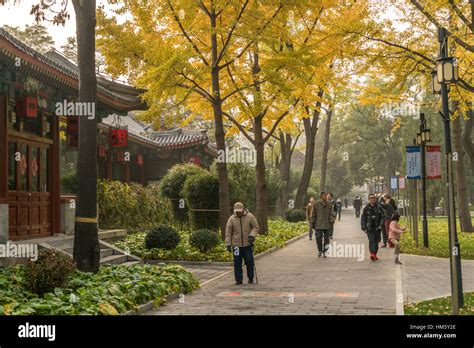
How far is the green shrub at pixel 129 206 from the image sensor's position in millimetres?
21734

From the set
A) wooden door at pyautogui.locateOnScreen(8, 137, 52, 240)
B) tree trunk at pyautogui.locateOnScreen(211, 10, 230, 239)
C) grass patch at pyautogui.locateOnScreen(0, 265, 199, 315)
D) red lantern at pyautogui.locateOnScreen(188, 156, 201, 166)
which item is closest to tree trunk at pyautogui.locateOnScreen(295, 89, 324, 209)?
red lantern at pyautogui.locateOnScreen(188, 156, 201, 166)

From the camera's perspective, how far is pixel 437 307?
1027 cm

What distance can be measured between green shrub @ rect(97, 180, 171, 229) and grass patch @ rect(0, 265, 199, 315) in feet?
27.6

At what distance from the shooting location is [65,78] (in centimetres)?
1592

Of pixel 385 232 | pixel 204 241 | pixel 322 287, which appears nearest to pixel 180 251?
pixel 204 241

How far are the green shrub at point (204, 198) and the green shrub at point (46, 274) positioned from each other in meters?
13.8

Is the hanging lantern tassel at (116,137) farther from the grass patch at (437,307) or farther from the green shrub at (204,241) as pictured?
the grass patch at (437,307)

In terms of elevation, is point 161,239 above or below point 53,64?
below

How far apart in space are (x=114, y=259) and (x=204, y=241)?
299cm

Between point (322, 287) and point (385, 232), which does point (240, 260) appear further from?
point (385, 232)

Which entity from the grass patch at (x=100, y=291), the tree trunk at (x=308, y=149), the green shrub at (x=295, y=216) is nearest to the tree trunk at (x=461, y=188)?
the tree trunk at (x=308, y=149)

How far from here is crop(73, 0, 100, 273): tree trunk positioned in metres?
12.2
